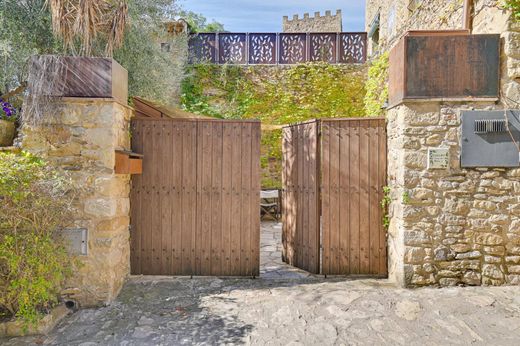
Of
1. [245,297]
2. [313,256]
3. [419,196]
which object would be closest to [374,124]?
[419,196]

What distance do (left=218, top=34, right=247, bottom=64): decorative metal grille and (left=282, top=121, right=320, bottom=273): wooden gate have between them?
600 cm

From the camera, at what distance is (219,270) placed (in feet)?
14.4

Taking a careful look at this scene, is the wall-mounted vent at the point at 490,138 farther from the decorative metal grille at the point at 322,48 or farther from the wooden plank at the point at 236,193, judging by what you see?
the decorative metal grille at the point at 322,48

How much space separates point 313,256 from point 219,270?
3.94 feet

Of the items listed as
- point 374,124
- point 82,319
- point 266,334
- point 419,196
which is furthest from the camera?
point 374,124

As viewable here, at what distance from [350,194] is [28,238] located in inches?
135

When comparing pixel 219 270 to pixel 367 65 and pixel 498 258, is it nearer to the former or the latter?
Answer: pixel 498 258

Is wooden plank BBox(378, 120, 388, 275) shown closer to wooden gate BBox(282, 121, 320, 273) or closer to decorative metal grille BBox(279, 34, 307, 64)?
wooden gate BBox(282, 121, 320, 273)

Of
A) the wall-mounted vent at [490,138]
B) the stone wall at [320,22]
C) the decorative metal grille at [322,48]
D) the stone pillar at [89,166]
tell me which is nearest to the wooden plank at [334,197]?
the wall-mounted vent at [490,138]

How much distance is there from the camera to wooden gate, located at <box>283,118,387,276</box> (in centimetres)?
437

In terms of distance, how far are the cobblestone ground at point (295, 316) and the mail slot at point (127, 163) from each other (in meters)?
1.33

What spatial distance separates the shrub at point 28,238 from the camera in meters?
3.03

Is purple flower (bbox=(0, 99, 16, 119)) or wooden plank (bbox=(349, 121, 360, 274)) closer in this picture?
purple flower (bbox=(0, 99, 16, 119))

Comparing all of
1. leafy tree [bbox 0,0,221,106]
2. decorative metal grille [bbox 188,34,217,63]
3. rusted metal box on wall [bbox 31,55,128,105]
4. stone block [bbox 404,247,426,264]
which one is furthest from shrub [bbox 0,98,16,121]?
decorative metal grille [bbox 188,34,217,63]
